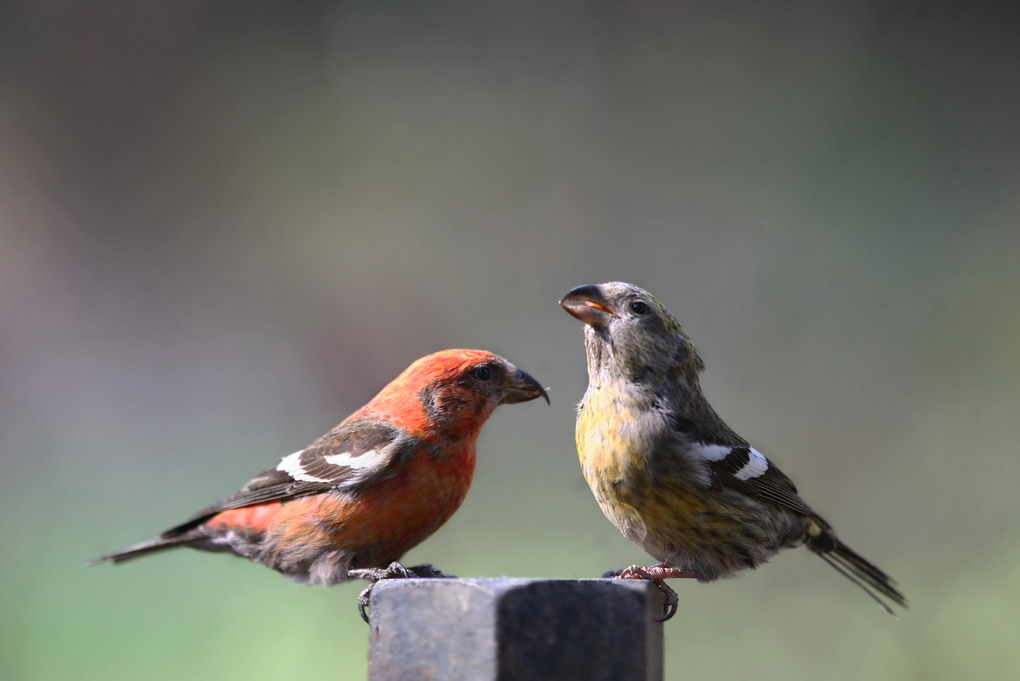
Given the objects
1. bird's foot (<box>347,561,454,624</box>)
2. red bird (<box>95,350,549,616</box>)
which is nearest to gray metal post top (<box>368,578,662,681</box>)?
bird's foot (<box>347,561,454,624</box>)

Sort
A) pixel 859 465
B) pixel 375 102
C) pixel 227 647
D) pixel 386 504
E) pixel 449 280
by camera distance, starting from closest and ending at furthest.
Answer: pixel 386 504
pixel 227 647
pixel 859 465
pixel 449 280
pixel 375 102

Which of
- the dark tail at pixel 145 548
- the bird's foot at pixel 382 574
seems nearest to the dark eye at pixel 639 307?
the bird's foot at pixel 382 574

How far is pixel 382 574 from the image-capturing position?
329 cm

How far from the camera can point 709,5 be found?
7582 mm

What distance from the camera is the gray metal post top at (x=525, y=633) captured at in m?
1.92

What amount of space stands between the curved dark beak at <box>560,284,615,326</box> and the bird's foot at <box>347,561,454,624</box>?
0.99 meters

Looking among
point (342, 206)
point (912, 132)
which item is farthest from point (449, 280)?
point (912, 132)

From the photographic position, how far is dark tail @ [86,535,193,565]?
4.30 metres

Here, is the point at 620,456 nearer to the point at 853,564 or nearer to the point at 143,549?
the point at 853,564

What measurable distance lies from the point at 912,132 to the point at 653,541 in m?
5.17

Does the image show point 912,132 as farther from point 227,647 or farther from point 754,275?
point 227,647

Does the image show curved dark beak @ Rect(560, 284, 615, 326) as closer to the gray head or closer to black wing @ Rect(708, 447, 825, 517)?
the gray head

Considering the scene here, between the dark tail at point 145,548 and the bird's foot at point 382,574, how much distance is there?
3.77 ft

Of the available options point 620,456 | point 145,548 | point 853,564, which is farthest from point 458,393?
point 853,564
